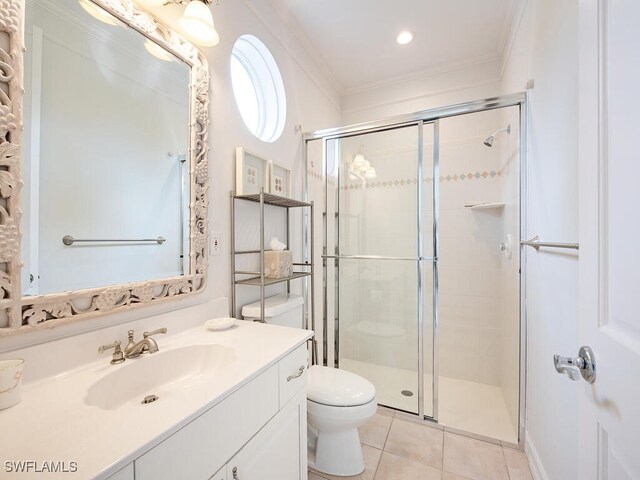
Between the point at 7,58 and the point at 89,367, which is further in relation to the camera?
the point at 89,367

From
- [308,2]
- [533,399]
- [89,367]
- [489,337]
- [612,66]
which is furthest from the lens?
[489,337]

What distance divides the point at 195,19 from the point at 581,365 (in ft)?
5.49

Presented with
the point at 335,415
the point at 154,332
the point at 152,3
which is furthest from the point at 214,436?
the point at 152,3

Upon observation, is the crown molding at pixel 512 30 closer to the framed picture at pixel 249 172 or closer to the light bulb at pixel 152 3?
the framed picture at pixel 249 172

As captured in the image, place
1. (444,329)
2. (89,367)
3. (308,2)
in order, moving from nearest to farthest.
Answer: (89,367) < (308,2) < (444,329)

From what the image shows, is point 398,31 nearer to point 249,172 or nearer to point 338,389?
point 249,172

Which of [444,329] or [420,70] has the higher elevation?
[420,70]

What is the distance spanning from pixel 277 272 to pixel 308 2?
179 cm

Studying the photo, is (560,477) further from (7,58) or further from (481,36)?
(481,36)

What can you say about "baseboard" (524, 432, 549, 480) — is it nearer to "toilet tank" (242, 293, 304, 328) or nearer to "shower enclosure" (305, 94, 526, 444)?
"shower enclosure" (305, 94, 526, 444)

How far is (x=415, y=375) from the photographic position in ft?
6.74

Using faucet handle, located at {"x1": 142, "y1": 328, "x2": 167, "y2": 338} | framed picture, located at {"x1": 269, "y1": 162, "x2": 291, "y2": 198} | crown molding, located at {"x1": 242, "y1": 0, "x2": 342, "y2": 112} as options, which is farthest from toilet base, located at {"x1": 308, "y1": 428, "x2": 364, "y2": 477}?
crown molding, located at {"x1": 242, "y1": 0, "x2": 342, "y2": 112}

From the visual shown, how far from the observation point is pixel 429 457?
5.22ft

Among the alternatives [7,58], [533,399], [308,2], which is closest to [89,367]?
[7,58]
